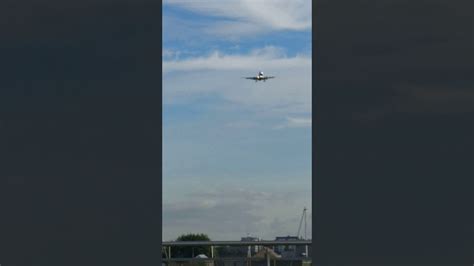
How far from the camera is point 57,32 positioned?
178 inches

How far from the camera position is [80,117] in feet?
14.7

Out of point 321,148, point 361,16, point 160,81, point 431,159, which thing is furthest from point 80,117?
point 431,159

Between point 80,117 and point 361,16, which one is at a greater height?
point 361,16

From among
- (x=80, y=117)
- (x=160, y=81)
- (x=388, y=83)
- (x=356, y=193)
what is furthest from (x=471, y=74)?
(x=80, y=117)

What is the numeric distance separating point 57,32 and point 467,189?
2300 millimetres

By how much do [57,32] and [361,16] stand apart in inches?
63.3

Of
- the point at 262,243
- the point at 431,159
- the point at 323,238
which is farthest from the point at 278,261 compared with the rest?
the point at 431,159

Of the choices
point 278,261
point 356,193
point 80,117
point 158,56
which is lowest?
point 278,261

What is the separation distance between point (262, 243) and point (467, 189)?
1487mm

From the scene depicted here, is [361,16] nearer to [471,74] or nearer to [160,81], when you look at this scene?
[471,74]

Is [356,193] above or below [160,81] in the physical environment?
below

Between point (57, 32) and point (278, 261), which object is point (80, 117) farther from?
point (278, 261)

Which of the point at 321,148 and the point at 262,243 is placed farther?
the point at 262,243

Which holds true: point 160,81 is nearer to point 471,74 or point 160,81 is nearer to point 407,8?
point 407,8
